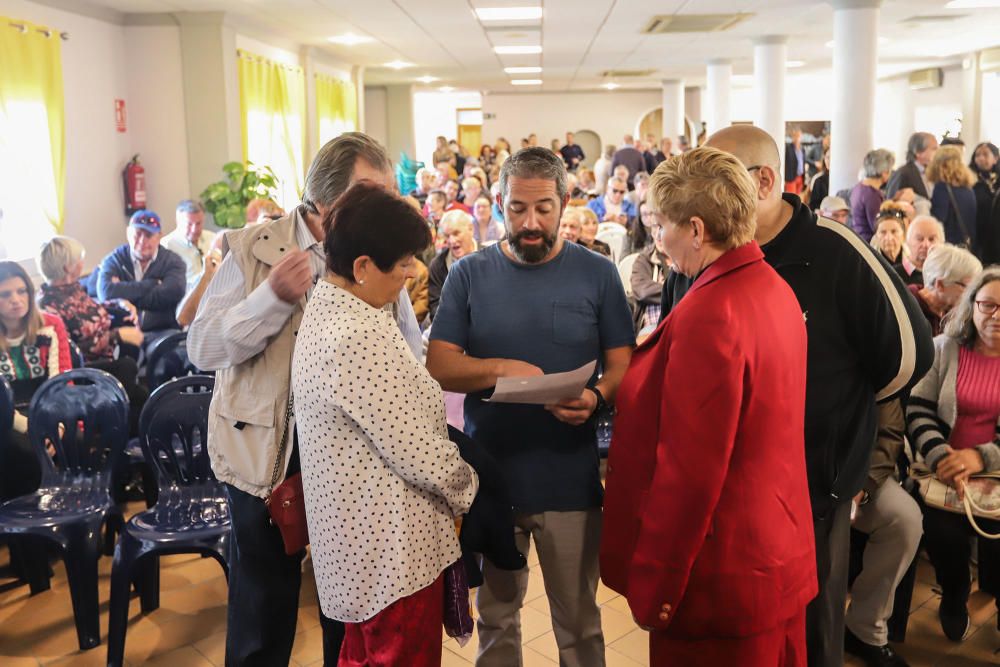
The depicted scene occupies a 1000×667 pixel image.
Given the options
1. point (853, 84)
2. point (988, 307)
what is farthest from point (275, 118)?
point (988, 307)

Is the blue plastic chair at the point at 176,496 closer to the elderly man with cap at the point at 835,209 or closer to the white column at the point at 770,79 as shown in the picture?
the elderly man with cap at the point at 835,209

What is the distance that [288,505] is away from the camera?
2012 millimetres

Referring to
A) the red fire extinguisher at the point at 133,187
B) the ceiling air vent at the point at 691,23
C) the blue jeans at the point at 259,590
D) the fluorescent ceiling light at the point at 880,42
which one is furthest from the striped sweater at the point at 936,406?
the fluorescent ceiling light at the point at 880,42

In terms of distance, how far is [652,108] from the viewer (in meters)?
24.6

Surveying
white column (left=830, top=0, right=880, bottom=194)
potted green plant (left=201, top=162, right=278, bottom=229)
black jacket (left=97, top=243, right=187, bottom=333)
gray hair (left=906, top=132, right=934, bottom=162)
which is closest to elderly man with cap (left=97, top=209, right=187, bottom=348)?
black jacket (left=97, top=243, right=187, bottom=333)

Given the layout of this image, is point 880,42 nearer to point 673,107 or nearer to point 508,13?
point 508,13

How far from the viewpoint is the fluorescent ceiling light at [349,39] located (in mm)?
11453

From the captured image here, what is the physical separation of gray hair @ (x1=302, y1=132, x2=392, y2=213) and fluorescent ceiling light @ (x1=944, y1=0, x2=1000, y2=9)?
376 inches

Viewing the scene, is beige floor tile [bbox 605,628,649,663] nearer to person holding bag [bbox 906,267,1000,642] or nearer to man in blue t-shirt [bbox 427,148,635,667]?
man in blue t-shirt [bbox 427,148,635,667]

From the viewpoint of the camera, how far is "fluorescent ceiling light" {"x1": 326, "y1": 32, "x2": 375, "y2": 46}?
37.6ft

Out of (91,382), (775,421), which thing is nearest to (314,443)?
(775,421)

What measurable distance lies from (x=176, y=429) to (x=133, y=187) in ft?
19.6

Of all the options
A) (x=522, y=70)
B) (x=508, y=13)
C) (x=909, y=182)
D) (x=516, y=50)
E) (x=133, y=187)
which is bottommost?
(x=909, y=182)

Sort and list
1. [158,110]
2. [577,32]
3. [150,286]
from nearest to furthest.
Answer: [150,286] → [158,110] → [577,32]
